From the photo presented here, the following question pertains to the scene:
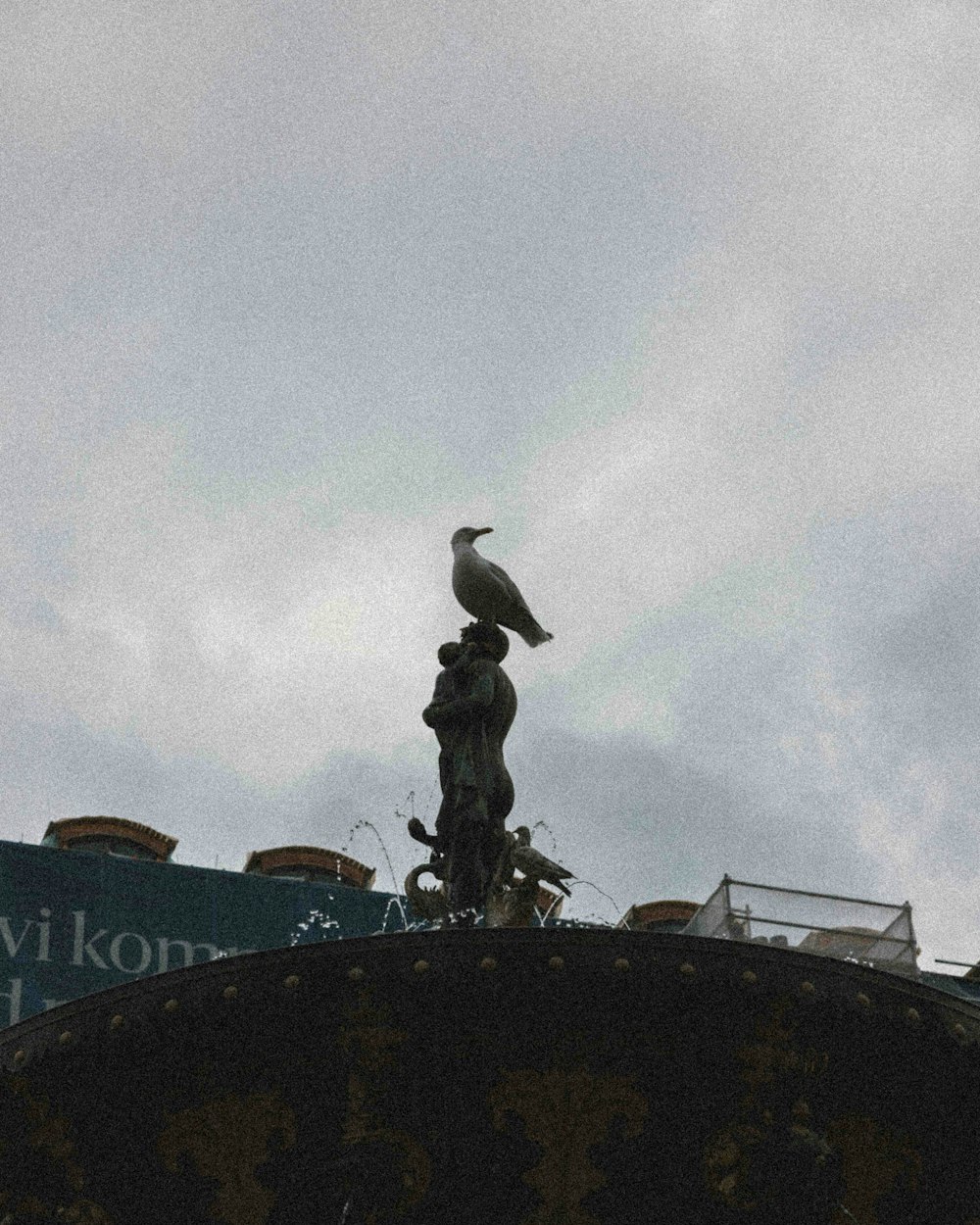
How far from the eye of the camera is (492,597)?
11.7m

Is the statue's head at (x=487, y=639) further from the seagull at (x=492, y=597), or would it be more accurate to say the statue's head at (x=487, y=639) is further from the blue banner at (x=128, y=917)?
the blue banner at (x=128, y=917)

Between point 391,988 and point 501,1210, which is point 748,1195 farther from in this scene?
point 391,988

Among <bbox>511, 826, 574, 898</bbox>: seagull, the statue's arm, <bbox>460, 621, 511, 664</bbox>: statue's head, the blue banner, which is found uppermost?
the blue banner

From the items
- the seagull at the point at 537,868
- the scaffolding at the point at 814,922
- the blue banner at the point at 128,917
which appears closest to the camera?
the seagull at the point at 537,868

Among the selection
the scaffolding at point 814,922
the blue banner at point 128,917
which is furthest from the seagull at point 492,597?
the blue banner at point 128,917

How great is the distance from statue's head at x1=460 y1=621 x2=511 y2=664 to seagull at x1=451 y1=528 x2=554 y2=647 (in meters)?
0.07

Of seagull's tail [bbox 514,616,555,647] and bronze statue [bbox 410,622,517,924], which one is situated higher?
seagull's tail [bbox 514,616,555,647]

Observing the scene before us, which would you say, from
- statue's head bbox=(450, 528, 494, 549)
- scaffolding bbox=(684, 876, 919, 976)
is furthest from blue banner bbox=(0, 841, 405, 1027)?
statue's head bbox=(450, 528, 494, 549)

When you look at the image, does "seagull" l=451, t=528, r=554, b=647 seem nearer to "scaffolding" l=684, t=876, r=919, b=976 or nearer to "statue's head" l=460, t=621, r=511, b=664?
"statue's head" l=460, t=621, r=511, b=664

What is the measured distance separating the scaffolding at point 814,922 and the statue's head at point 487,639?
404 inches

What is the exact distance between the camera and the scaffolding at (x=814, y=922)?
21625mm

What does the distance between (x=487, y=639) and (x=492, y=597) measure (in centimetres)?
24

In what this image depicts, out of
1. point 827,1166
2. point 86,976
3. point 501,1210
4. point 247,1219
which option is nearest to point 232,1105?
point 247,1219

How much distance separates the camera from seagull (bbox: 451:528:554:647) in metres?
11.7
